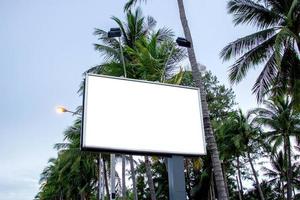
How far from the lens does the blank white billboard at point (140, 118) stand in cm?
618

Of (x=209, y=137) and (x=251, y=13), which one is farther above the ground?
(x=251, y=13)

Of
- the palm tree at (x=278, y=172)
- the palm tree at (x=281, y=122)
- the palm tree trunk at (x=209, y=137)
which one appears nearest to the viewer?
the palm tree trunk at (x=209, y=137)

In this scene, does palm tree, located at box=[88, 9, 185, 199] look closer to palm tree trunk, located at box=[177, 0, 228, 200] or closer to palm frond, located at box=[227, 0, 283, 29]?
palm tree trunk, located at box=[177, 0, 228, 200]

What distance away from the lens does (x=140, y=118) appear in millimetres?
6660

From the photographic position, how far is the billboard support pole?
6285 mm

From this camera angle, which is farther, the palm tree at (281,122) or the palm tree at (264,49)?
the palm tree at (281,122)

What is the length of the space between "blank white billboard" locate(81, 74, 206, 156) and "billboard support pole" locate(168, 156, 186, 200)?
0.18 meters

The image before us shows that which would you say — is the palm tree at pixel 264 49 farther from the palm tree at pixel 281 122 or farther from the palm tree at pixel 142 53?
→ the palm tree at pixel 281 122

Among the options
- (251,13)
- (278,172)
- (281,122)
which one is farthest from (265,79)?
(278,172)

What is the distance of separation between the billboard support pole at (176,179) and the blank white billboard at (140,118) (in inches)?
7.0

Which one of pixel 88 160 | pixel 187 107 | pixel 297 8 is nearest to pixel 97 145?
pixel 187 107

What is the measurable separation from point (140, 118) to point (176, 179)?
4.44ft

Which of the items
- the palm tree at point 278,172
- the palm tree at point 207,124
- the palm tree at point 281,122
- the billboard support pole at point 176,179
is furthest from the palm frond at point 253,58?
the palm tree at point 278,172

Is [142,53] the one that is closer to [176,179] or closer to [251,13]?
[251,13]
